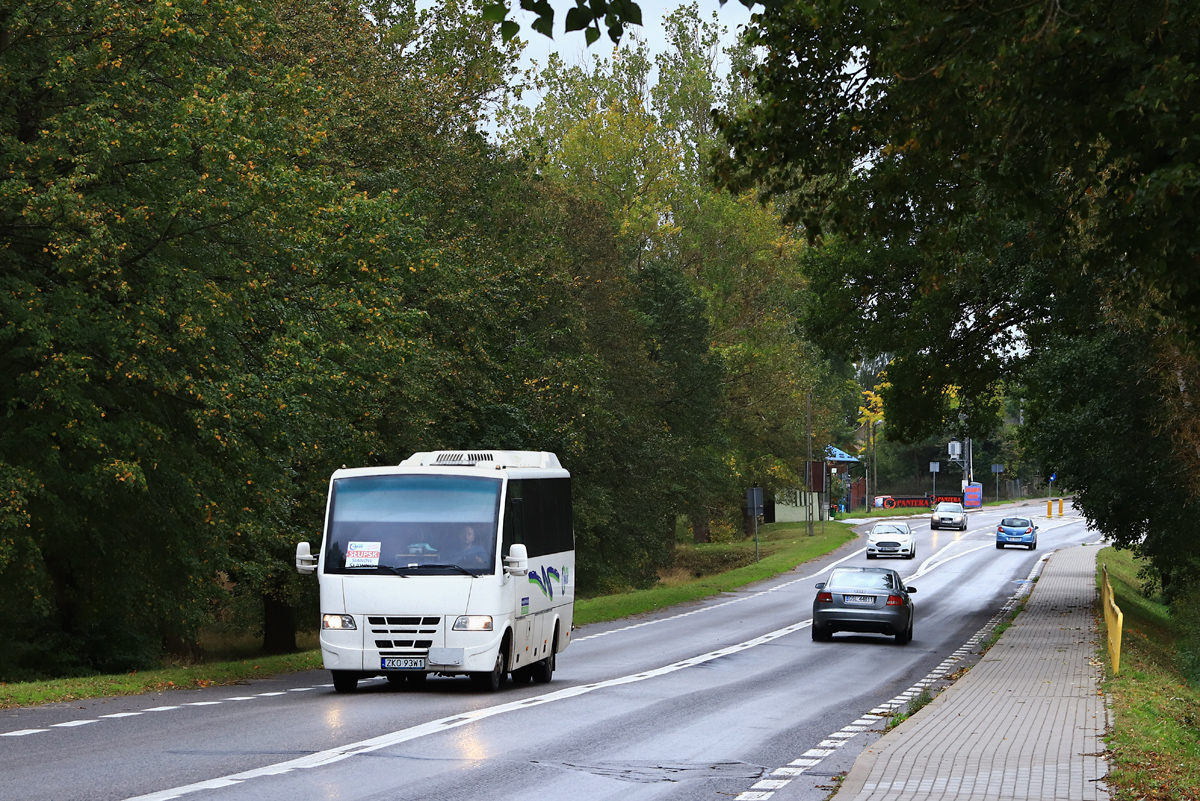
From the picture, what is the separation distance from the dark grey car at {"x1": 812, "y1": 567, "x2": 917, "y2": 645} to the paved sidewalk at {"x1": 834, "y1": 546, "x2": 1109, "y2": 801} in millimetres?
2900

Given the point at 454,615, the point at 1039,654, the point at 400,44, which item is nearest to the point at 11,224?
the point at 454,615

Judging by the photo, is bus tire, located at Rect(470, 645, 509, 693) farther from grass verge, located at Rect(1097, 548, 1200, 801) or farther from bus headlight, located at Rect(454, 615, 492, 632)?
grass verge, located at Rect(1097, 548, 1200, 801)

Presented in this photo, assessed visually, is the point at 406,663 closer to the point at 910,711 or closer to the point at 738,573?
the point at 910,711

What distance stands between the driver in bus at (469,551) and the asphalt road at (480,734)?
1621mm

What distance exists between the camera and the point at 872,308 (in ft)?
105

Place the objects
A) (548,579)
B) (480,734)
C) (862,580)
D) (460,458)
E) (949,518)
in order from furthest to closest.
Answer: (949,518), (862,580), (548,579), (460,458), (480,734)

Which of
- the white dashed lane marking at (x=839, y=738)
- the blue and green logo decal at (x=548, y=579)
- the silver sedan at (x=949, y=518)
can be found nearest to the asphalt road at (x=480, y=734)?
the white dashed lane marking at (x=839, y=738)

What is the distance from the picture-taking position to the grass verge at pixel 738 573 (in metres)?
37.6

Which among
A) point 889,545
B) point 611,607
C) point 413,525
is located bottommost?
point 611,607

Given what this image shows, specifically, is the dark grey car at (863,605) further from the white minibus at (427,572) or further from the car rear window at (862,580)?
the white minibus at (427,572)

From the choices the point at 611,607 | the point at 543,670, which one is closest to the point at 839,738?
the point at 543,670

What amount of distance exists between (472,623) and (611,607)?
70.1 ft

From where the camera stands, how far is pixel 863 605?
2788 cm

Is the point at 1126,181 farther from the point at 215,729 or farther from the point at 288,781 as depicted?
the point at 215,729
